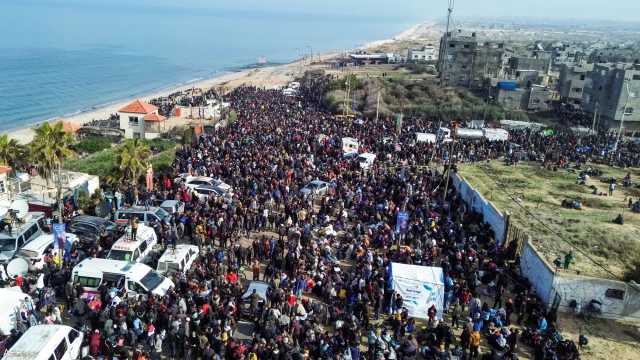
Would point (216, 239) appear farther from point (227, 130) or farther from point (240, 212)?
point (227, 130)

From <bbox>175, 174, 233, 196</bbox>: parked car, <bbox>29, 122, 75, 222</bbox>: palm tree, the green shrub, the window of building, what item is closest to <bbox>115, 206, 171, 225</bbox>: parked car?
<bbox>175, 174, 233, 196</bbox>: parked car

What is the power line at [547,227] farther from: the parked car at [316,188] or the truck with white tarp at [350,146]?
the parked car at [316,188]

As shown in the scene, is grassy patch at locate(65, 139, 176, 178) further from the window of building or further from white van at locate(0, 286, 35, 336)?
the window of building

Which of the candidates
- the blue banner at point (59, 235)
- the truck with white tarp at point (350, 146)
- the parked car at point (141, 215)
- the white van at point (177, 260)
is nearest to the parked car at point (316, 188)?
the parked car at point (141, 215)

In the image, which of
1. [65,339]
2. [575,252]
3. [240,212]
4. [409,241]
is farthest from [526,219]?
[65,339]

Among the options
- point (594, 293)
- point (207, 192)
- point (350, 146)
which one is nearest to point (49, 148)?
point (207, 192)
